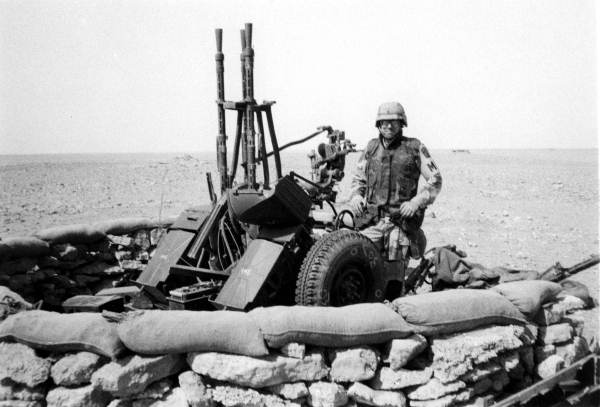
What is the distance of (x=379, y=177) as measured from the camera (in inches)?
216

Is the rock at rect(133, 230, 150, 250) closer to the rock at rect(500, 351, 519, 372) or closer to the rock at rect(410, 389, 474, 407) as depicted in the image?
the rock at rect(410, 389, 474, 407)

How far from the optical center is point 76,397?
10.4 feet

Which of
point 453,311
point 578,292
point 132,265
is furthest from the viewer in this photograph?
point 132,265

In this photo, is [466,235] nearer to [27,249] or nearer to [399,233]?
A: [399,233]

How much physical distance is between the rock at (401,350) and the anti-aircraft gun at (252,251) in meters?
0.69

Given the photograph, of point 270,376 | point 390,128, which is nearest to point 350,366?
point 270,376

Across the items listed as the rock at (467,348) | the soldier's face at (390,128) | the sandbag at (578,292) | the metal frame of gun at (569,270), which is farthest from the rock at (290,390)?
the sandbag at (578,292)

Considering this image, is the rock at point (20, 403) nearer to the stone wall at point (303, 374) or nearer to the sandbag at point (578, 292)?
the stone wall at point (303, 374)

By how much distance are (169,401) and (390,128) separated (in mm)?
3300

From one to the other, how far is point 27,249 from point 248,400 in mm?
3492

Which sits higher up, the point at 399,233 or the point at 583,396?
the point at 399,233

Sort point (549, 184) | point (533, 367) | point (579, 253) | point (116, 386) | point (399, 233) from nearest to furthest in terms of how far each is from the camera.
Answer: point (116, 386) < point (533, 367) < point (399, 233) < point (579, 253) < point (549, 184)

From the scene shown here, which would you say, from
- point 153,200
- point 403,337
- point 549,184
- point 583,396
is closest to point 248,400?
point 403,337

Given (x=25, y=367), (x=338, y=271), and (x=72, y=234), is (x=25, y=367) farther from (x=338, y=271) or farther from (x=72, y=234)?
(x=72, y=234)
